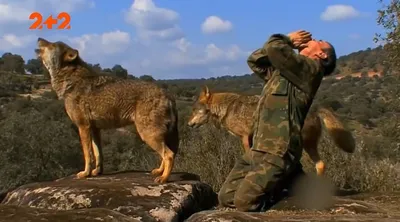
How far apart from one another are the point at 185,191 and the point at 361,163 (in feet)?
20.4

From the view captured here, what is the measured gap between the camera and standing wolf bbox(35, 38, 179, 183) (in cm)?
927

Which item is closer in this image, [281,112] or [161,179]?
[281,112]

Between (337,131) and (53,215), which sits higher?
(337,131)

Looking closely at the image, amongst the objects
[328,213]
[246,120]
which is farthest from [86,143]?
[328,213]

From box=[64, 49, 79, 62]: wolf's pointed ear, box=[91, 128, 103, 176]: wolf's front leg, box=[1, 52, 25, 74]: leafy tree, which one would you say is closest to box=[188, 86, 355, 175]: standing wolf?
box=[91, 128, 103, 176]: wolf's front leg

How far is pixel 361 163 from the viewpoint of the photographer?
537 inches

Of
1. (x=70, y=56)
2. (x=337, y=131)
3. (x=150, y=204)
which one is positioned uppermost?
(x=70, y=56)

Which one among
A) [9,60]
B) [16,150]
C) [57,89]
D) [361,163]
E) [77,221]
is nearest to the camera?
[77,221]

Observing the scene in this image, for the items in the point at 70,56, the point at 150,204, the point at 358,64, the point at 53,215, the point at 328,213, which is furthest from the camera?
the point at 358,64

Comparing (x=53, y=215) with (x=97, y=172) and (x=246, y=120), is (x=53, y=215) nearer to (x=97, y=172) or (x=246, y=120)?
(x=97, y=172)

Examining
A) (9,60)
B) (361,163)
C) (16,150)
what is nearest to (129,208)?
(361,163)

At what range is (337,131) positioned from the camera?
32.9 ft

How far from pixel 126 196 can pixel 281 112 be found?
262 cm

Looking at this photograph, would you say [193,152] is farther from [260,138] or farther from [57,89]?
[260,138]
